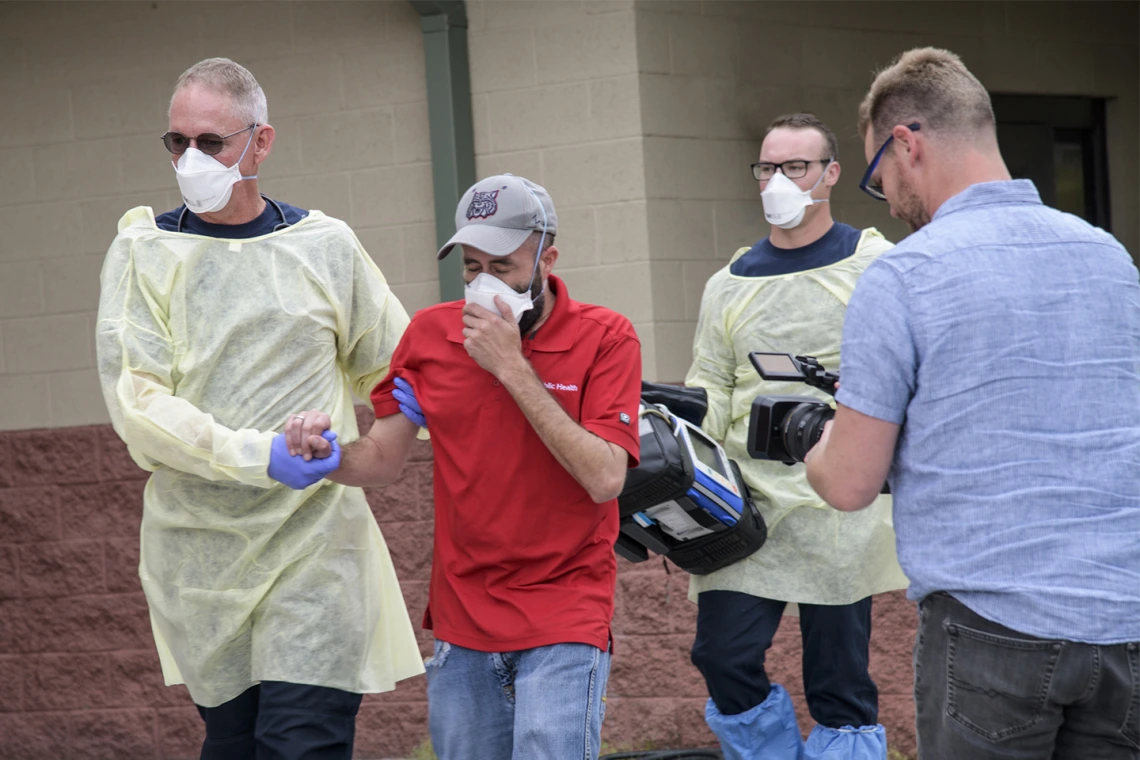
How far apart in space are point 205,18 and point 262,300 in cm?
327

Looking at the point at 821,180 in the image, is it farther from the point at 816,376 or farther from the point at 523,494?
the point at 523,494

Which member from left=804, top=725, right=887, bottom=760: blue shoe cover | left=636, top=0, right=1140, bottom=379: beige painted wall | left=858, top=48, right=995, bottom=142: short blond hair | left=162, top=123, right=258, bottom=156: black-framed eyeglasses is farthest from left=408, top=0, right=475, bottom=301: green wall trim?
left=858, top=48, right=995, bottom=142: short blond hair

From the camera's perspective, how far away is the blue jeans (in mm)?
3061

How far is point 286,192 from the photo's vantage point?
21.0 feet

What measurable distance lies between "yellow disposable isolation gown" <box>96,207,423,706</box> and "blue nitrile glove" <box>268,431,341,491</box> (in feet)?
0.58

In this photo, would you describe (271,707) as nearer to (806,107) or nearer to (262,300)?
(262,300)

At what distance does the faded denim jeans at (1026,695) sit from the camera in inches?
97.7

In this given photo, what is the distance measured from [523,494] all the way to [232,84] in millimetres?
1396

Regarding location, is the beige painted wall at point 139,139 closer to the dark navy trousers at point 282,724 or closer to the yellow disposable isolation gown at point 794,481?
the yellow disposable isolation gown at point 794,481

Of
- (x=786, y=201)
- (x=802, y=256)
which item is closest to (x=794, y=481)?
(x=802, y=256)

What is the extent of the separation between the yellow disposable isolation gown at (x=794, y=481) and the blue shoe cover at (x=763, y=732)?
1.23 feet

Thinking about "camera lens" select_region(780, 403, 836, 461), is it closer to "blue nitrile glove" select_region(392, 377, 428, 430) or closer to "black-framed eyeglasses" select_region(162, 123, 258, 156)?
"blue nitrile glove" select_region(392, 377, 428, 430)

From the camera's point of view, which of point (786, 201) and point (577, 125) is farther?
point (577, 125)

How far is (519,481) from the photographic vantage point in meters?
3.20
